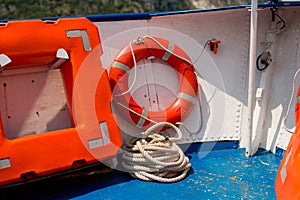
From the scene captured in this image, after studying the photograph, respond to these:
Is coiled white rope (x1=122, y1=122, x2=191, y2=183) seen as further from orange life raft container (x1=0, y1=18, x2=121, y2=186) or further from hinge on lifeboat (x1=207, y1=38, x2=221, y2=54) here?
hinge on lifeboat (x1=207, y1=38, x2=221, y2=54)

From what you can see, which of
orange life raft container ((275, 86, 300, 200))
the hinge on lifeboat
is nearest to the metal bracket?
the hinge on lifeboat

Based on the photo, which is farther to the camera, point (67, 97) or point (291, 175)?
point (67, 97)

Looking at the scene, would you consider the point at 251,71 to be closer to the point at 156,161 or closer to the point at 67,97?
the point at 156,161

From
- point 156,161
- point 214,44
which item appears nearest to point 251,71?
point 214,44

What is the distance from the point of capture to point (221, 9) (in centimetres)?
245

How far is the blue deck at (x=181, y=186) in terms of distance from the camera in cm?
202

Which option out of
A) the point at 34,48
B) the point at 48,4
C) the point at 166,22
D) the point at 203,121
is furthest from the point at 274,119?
the point at 48,4

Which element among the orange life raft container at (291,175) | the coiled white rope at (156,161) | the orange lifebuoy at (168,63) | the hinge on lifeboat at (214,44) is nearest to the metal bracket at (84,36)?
the orange lifebuoy at (168,63)

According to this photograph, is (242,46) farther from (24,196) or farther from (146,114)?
(24,196)

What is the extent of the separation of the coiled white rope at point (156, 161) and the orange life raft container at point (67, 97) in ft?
0.65

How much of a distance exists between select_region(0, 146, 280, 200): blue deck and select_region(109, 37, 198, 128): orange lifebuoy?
0.37m

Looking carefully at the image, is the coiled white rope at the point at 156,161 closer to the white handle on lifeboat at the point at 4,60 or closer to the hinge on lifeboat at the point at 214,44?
the hinge on lifeboat at the point at 214,44

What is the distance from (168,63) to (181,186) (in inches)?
33.0

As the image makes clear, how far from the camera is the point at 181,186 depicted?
2117mm
